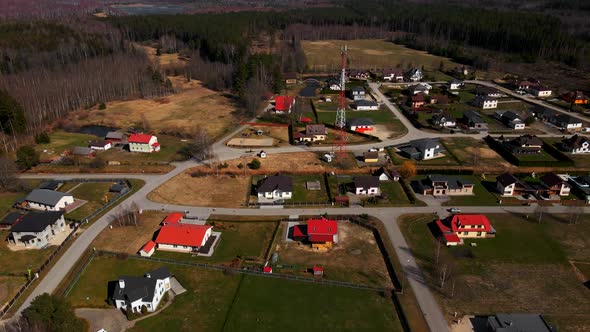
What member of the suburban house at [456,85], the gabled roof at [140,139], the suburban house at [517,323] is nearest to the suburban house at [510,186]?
the suburban house at [517,323]

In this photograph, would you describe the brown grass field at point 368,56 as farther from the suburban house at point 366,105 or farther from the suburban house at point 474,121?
the suburban house at point 474,121

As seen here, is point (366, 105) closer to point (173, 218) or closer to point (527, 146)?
point (527, 146)

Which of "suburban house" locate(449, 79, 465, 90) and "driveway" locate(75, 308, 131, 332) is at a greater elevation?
"suburban house" locate(449, 79, 465, 90)

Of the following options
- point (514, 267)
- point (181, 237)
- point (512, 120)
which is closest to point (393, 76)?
point (512, 120)

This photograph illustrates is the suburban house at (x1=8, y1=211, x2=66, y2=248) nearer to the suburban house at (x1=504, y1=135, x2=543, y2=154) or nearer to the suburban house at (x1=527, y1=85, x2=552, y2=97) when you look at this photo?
the suburban house at (x1=504, y1=135, x2=543, y2=154)

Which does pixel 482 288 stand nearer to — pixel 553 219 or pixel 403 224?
pixel 403 224

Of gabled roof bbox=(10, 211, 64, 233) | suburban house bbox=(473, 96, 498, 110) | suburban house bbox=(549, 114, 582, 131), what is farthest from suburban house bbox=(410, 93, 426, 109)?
gabled roof bbox=(10, 211, 64, 233)
